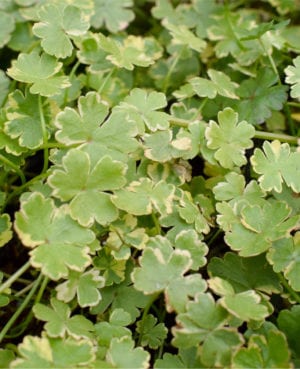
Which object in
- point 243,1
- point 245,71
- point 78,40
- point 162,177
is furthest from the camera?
point 243,1

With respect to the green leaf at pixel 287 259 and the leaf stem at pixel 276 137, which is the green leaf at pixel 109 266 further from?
the leaf stem at pixel 276 137

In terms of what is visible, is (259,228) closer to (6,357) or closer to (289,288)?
(289,288)

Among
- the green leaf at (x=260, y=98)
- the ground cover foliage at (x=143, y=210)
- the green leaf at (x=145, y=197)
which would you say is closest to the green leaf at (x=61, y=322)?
the ground cover foliage at (x=143, y=210)

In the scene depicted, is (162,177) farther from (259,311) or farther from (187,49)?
(187,49)

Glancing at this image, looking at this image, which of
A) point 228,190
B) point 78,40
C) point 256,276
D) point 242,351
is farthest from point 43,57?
point 242,351

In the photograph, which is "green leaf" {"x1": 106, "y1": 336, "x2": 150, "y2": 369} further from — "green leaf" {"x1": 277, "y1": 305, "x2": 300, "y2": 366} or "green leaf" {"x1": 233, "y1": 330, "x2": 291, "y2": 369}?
"green leaf" {"x1": 277, "y1": 305, "x2": 300, "y2": 366}

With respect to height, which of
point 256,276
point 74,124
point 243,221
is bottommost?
point 256,276

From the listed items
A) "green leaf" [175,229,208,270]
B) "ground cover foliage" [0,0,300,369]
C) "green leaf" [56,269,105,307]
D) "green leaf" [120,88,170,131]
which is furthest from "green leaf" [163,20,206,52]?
"green leaf" [56,269,105,307]
